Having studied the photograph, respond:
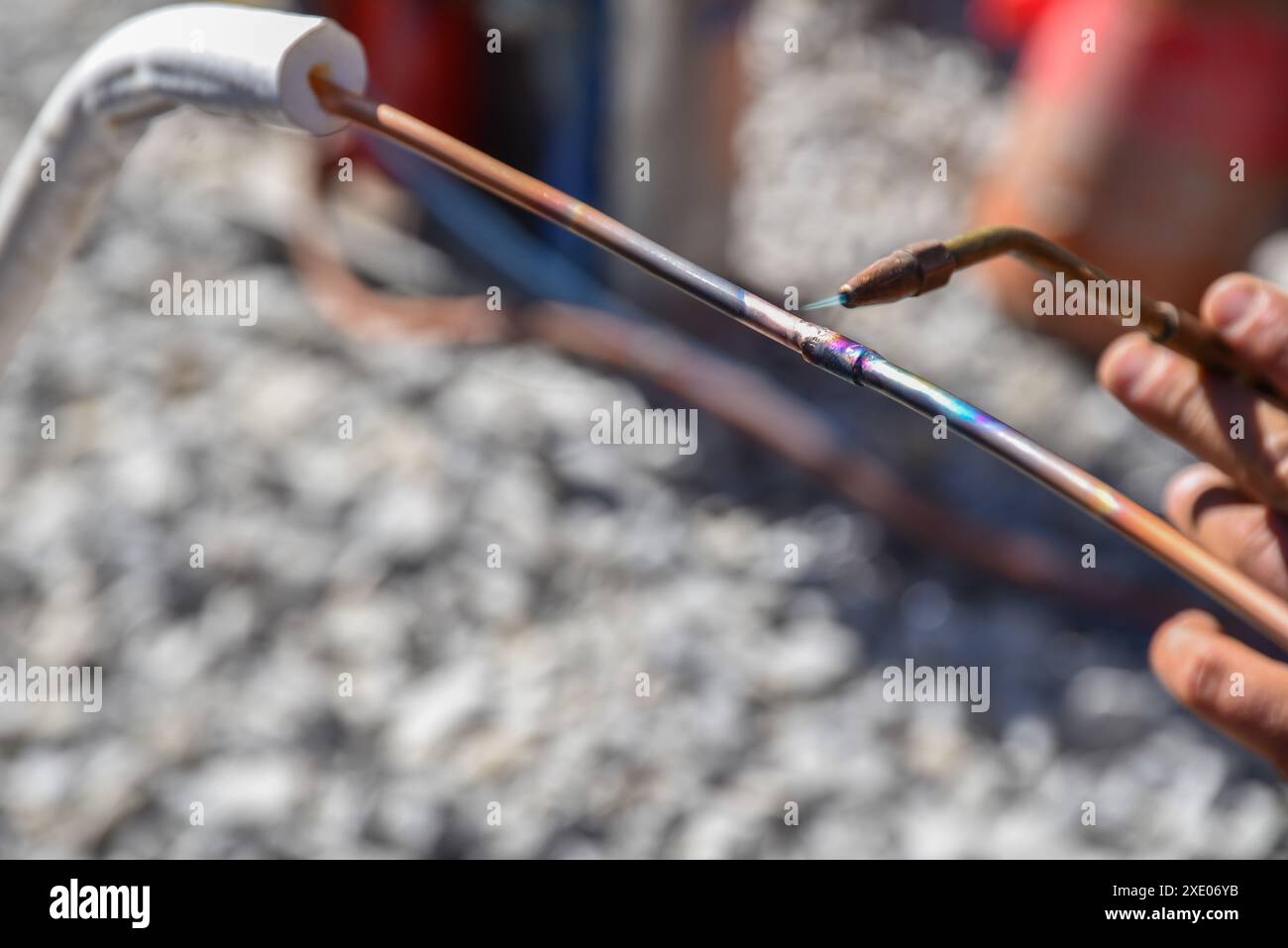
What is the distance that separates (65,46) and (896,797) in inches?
98.5

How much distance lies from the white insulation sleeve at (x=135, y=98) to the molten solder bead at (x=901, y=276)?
0.89 ft

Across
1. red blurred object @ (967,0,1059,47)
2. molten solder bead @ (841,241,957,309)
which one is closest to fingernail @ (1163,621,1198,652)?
molten solder bead @ (841,241,957,309)

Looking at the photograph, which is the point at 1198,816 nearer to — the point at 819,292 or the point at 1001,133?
the point at 819,292

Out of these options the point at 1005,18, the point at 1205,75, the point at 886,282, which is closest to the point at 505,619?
the point at 886,282

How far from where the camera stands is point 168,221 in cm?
204

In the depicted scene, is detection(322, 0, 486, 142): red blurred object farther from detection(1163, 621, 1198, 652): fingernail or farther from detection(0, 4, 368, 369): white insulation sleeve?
detection(1163, 621, 1198, 652): fingernail

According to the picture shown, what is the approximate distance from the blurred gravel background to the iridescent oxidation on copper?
86cm

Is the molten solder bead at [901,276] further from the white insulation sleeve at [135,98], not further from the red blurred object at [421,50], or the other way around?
the red blurred object at [421,50]

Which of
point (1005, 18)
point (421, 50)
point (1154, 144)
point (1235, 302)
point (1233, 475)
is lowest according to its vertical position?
point (1233, 475)

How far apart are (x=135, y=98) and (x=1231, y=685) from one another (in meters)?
0.70

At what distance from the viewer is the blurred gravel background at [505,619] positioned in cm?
124

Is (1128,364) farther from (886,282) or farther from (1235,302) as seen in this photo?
(886,282)

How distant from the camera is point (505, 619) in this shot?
4.75ft

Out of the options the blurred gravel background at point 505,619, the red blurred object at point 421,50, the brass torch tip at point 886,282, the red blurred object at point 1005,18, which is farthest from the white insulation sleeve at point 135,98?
the red blurred object at point 1005,18
